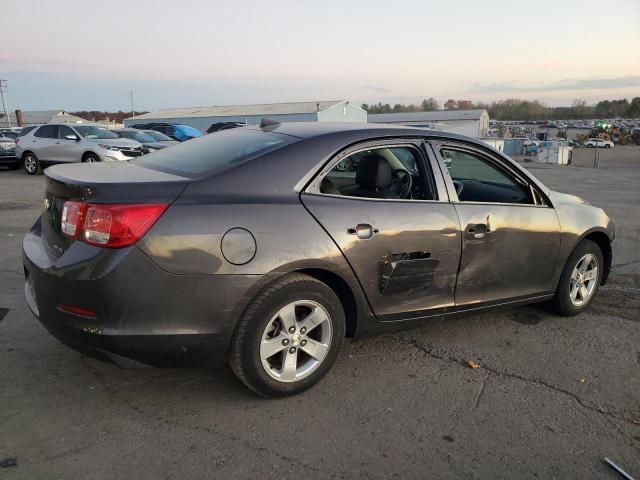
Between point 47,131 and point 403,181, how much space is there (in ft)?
51.8

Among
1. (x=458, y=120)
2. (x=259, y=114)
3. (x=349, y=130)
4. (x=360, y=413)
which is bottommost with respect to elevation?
(x=360, y=413)

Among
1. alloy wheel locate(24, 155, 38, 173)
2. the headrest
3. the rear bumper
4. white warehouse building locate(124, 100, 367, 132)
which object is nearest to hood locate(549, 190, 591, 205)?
the headrest

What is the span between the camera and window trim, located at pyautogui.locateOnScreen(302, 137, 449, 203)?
3.16 meters

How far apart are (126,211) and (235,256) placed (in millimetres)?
593

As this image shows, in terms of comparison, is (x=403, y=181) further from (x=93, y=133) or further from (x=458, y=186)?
(x=93, y=133)

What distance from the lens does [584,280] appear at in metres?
4.67

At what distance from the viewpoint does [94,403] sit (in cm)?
305

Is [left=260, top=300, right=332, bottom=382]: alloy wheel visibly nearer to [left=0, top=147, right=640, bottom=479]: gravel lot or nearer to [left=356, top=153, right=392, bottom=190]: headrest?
[left=0, top=147, right=640, bottom=479]: gravel lot

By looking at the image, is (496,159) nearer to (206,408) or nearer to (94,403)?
(206,408)

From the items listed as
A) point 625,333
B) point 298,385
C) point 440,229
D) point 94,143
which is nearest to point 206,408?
point 298,385

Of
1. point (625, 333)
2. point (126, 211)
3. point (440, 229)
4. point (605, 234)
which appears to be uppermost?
point (126, 211)

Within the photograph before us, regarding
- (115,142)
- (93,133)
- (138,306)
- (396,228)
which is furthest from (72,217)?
(93,133)

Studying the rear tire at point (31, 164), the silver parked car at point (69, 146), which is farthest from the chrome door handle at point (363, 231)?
the rear tire at point (31, 164)

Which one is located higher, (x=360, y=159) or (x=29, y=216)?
(x=360, y=159)
